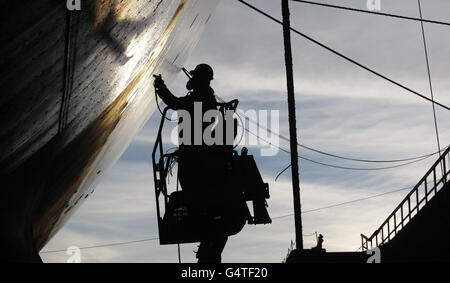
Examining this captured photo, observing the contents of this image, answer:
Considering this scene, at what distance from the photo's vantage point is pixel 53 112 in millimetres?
5742

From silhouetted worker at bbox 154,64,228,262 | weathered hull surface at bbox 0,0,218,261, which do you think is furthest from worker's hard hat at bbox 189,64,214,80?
weathered hull surface at bbox 0,0,218,261

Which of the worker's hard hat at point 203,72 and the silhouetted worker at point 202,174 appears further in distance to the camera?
the worker's hard hat at point 203,72

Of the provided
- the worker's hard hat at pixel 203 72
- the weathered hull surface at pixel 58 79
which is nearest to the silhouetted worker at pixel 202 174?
the worker's hard hat at pixel 203 72

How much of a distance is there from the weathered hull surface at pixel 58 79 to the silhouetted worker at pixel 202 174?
3.46ft

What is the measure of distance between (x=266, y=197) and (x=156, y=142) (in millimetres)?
1959

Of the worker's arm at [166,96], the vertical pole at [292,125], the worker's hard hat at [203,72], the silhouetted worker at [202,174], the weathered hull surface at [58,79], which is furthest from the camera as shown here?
the vertical pole at [292,125]

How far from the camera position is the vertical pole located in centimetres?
1141

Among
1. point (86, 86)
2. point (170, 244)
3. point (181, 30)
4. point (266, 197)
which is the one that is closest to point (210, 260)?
point (170, 244)

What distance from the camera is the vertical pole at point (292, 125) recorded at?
1141 cm
